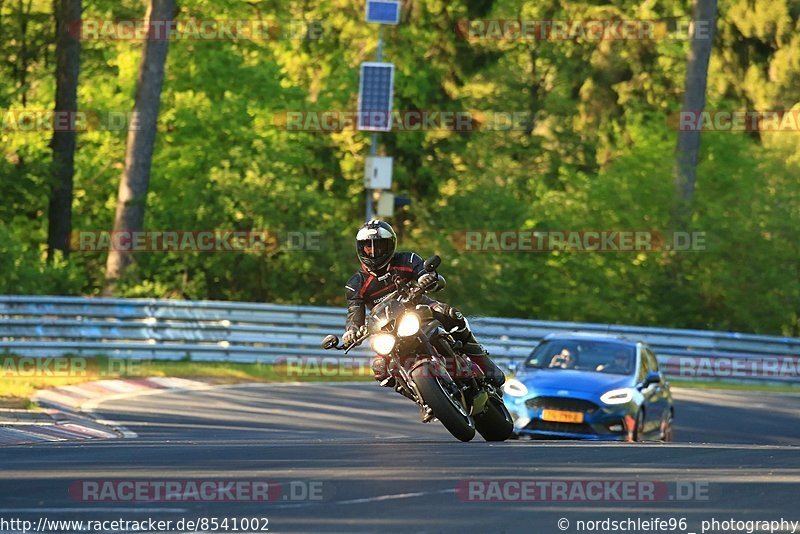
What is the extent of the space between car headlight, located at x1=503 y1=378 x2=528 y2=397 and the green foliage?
1451 centimetres

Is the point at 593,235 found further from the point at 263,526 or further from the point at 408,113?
the point at 263,526

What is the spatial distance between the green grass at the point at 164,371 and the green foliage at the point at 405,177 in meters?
4.71

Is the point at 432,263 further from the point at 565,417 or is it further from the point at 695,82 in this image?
the point at 695,82

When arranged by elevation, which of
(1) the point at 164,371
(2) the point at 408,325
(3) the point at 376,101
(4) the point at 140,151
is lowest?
(1) the point at 164,371

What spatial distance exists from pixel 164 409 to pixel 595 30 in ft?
91.5

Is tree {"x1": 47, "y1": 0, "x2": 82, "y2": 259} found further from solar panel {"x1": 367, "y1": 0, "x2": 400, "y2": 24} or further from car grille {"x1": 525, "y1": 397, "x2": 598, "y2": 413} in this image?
car grille {"x1": 525, "y1": 397, "x2": 598, "y2": 413}

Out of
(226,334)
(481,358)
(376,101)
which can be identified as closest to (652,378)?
(481,358)

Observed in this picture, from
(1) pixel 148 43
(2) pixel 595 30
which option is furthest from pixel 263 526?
(2) pixel 595 30

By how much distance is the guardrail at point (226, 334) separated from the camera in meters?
27.7

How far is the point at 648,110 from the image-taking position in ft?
160

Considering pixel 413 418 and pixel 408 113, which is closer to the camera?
pixel 413 418

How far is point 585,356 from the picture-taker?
2105cm

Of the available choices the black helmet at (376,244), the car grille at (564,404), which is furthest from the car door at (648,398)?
the black helmet at (376,244)

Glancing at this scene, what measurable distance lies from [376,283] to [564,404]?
17.3 feet
